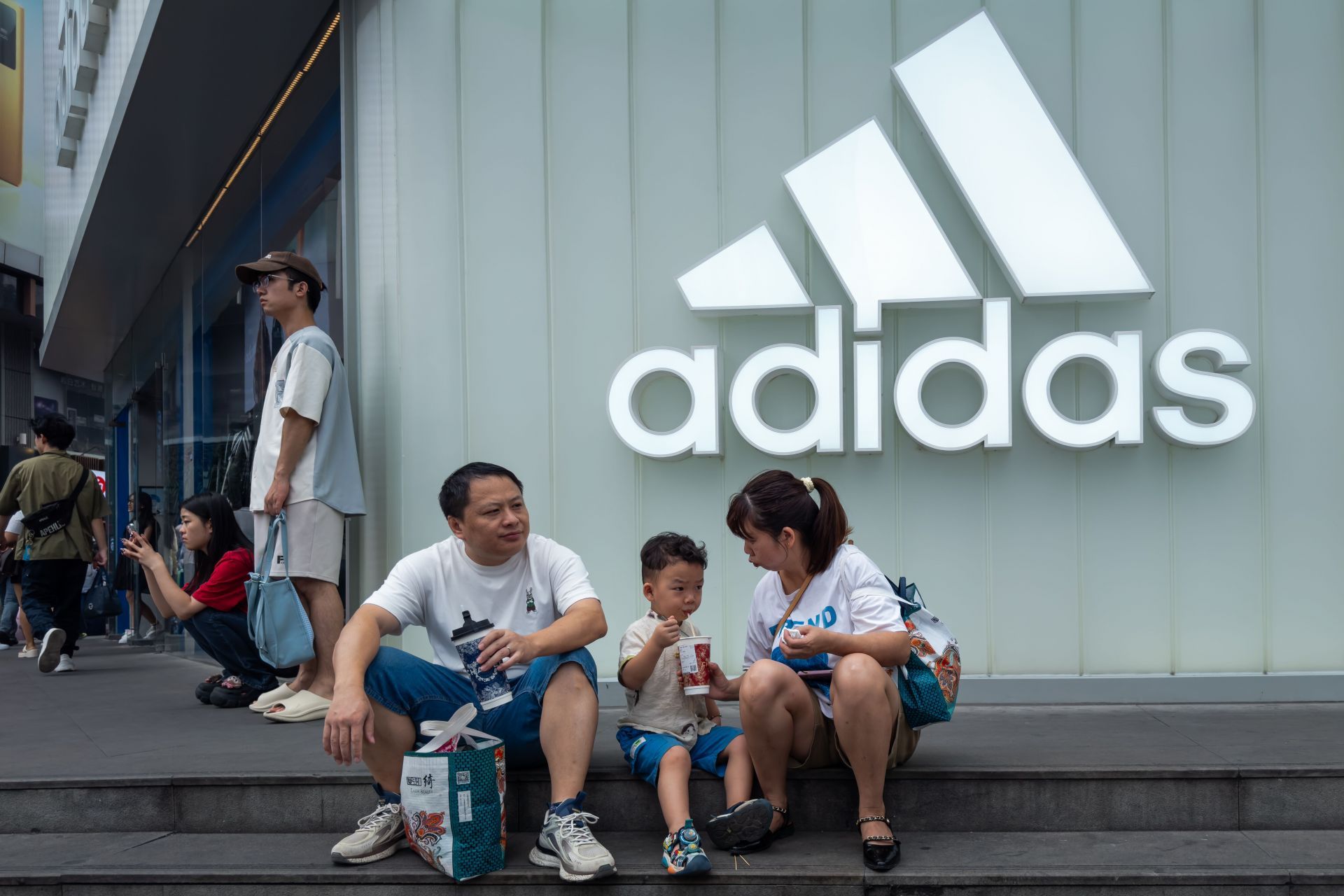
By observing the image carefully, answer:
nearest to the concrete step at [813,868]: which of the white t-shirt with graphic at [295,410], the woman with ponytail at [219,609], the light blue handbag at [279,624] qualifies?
the light blue handbag at [279,624]

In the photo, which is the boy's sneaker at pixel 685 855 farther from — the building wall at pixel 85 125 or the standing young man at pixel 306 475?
the building wall at pixel 85 125

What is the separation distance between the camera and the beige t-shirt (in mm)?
3086

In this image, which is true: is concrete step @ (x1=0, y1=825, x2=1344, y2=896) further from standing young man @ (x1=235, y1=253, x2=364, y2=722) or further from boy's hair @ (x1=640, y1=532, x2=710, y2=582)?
standing young man @ (x1=235, y1=253, x2=364, y2=722)

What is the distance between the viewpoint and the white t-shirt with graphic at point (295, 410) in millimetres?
4227

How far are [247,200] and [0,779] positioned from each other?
415 centimetres

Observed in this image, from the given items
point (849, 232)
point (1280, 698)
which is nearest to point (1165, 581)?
point (1280, 698)

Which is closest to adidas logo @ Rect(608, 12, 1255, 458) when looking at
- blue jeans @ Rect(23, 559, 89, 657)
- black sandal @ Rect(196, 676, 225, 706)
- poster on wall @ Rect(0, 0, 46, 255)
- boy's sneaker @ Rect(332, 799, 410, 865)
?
boy's sneaker @ Rect(332, 799, 410, 865)

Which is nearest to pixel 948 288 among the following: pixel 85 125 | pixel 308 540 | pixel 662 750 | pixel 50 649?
pixel 662 750

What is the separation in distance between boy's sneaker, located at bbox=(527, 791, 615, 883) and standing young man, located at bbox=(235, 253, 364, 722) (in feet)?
5.63

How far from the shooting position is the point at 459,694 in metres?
2.99

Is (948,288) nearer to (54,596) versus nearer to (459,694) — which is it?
(459,694)

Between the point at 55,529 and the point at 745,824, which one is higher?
the point at 55,529

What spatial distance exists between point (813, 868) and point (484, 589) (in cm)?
124

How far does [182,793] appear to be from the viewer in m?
3.24
